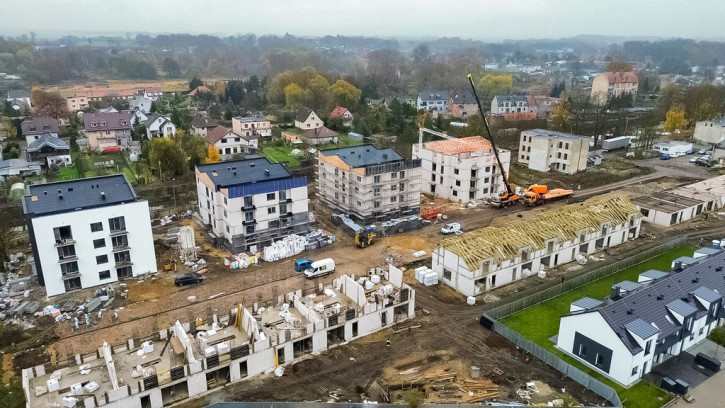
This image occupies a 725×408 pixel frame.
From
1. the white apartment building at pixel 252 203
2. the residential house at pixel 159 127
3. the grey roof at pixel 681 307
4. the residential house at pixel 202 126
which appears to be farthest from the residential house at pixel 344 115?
the grey roof at pixel 681 307

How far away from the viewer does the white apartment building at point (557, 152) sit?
70.2 meters

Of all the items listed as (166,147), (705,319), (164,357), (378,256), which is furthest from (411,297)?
(166,147)

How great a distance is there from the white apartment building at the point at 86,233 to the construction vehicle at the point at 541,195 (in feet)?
136

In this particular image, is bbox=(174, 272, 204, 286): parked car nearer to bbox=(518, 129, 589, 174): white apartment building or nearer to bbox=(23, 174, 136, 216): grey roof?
bbox=(23, 174, 136, 216): grey roof

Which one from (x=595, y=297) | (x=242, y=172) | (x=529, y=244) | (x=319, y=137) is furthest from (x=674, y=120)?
(x=242, y=172)

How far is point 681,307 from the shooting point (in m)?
30.9

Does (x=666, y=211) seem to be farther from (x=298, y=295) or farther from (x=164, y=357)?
(x=164, y=357)

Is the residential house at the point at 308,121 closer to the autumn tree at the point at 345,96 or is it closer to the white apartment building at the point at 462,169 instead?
the autumn tree at the point at 345,96

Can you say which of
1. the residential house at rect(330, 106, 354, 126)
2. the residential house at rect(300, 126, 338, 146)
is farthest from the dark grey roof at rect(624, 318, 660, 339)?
the residential house at rect(330, 106, 354, 126)

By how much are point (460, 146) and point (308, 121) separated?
44.5m

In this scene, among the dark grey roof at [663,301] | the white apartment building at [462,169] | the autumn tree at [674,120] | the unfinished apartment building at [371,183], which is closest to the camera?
the dark grey roof at [663,301]

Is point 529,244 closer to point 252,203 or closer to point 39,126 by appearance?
point 252,203

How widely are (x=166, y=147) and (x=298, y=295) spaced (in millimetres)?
39604

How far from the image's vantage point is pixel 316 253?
151 ft
